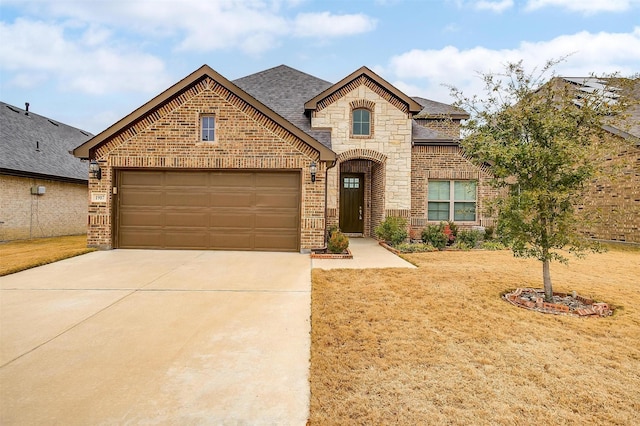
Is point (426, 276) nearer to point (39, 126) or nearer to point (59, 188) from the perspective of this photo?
point (59, 188)

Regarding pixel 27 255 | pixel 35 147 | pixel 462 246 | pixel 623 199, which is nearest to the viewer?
pixel 27 255

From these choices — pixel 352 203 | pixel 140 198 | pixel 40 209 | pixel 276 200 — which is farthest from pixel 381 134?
pixel 40 209

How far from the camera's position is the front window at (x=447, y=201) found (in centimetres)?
1374

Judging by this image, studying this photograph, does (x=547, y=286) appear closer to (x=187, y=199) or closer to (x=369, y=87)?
(x=187, y=199)

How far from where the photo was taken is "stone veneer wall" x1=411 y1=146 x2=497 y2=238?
1362 centimetres

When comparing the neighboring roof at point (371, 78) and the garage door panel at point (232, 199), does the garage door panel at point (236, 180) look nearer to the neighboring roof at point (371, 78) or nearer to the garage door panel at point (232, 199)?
the garage door panel at point (232, 199)

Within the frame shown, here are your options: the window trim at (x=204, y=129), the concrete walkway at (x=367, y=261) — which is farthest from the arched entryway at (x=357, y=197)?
the window trim at (x=204, y=129)

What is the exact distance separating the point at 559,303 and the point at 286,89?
47.8 feet

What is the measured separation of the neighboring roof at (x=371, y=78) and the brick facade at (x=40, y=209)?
11.5 meters

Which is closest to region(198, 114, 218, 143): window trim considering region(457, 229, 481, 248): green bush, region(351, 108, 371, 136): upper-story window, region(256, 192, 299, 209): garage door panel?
region(256, 192, 299, 209): garage door panel

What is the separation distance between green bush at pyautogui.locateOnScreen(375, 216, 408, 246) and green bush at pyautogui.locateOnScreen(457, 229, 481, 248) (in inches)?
78.5

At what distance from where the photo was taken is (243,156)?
33.7ft

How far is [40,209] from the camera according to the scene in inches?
543

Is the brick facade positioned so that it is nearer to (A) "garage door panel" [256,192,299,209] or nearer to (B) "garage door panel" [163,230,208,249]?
(B) "garage door panel" [163,230,208,249]
